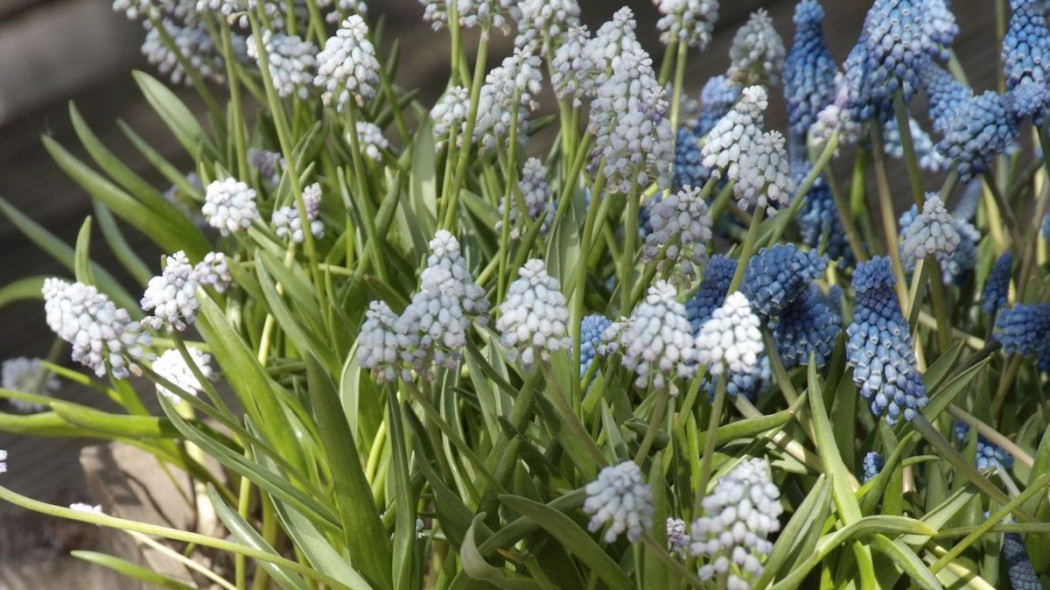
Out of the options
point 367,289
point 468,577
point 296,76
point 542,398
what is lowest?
point 468,577

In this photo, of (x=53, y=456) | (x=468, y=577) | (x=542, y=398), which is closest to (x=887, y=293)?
(x=542, y=398)

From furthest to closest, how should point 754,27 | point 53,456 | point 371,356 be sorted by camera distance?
point 53,456 < point 754,27 < point 371,356

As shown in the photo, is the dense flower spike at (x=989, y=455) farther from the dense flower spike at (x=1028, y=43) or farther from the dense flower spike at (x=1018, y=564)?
the dense flower spike at (x=1028, y=43)

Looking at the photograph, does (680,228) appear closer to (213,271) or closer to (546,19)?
(546,19)

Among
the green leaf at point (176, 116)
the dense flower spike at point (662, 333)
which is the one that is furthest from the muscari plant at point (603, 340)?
the green leaf at point (176, 116)

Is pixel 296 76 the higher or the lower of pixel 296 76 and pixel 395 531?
the higher

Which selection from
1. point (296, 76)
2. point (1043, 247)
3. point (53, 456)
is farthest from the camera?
point (53, 456)

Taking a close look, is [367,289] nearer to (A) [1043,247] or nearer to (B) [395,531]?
(B) [395,531]
